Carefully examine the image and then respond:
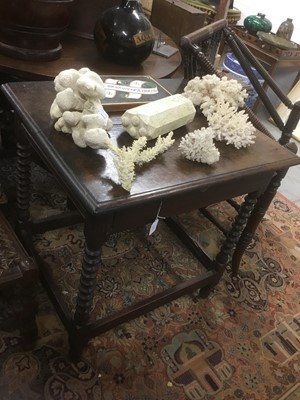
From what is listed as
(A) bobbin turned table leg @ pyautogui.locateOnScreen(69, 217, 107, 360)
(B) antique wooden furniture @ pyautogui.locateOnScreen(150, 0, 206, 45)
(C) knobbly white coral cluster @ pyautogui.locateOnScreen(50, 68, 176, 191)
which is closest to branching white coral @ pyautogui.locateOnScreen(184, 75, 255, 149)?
(C) knobbly white coral cluster @ pyautogui.locateOnScreen(50, 68, 176, 191)

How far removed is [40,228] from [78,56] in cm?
72

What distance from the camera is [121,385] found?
118 centimetres

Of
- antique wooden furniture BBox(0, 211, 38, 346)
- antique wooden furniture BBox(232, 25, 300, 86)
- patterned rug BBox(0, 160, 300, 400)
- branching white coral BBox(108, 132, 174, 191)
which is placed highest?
branching white coral BBox(108, 132, 174, 191)

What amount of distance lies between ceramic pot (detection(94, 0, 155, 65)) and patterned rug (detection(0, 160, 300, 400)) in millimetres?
750

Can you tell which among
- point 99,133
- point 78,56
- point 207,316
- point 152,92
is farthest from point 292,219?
point 99,133

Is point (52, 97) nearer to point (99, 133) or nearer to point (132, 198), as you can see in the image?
point (99, 133)

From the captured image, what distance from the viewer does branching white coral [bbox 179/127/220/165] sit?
94 centimetres

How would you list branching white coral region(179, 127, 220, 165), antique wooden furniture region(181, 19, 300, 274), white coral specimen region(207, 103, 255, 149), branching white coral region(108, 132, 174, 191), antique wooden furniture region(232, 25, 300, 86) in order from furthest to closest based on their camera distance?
antique wooden furniture region(232, 25, 300, 86) < antique wooden furniture region(181, 19, 300, 274) < white coral specimen region(207, 103, 255, 149) < branching white coral region(179, 127, 220, 165) < branching white coral region(108, 132, 174, 191)

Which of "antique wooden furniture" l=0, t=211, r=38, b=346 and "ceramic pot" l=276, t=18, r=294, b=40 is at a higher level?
"ceramic pot" l=276, t=18, r=294, b=40

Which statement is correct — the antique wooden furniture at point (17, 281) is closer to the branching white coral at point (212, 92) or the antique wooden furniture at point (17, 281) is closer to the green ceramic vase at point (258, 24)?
the branching white coral at point (212, 92)

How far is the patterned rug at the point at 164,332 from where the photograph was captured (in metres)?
1.18

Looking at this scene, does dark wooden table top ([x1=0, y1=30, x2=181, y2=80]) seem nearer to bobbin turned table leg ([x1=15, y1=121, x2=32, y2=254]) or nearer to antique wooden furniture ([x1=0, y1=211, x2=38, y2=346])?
bobbin turned table leg ([x1=15, y1=121, x2=32, y2=254])

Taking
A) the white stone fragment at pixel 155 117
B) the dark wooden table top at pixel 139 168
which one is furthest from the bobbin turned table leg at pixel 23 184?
the white stone fragment at pixel 155 117

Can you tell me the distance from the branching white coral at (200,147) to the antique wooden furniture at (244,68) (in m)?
0.44
